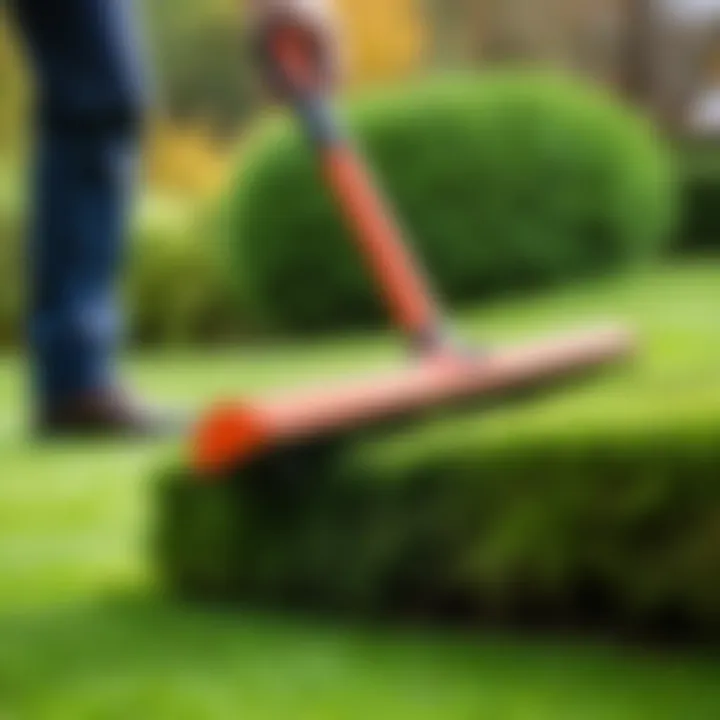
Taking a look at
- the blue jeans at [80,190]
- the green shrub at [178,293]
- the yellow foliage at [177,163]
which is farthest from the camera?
the yellow foliage at [177,163]

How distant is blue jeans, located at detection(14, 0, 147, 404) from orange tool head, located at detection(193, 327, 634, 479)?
0.75 meters

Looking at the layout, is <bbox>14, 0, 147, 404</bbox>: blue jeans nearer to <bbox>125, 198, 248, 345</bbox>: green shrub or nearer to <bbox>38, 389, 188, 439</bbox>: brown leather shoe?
<bbox>38, 389, 188, 439</bbox>: brown leather shoe

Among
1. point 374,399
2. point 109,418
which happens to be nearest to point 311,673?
point 374,399

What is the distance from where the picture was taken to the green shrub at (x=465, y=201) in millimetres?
7844

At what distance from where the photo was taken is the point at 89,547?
2.48m

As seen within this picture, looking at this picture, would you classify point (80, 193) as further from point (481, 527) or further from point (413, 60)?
point (413, 60)

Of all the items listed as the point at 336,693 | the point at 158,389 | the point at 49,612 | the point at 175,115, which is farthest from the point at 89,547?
the point at 175,115

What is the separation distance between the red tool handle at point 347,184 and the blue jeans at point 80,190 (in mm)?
408

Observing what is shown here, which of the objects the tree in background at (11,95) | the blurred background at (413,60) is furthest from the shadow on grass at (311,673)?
the tree in background at (11,95)

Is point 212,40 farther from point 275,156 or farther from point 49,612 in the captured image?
point 49,612

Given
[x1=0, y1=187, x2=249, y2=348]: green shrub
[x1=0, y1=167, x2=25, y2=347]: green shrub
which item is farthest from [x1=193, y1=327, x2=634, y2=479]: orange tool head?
[x1=0, y1=167, x2=25, y2=347]: green shrub

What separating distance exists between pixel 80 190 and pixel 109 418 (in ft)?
1.19

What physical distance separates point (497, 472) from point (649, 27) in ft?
37.1

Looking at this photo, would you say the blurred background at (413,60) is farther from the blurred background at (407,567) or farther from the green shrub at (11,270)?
the blurred background at (407,567)
